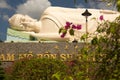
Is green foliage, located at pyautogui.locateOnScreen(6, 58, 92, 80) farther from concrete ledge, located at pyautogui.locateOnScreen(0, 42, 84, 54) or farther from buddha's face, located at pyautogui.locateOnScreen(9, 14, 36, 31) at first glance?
buddha's face, located at pyautogui.locateOnScreen(9, 14, 36, 31)

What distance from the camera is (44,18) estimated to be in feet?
70.5

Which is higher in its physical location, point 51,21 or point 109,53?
point 51,21

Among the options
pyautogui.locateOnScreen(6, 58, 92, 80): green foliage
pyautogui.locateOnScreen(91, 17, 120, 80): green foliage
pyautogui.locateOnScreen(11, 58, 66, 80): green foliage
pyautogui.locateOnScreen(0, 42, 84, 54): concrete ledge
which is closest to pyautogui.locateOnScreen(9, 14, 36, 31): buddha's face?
pyautogui.locateOnScreen(0, 42, 84, 54): concrete ledge

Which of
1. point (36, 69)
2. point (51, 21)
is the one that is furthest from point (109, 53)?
point (51, 21)

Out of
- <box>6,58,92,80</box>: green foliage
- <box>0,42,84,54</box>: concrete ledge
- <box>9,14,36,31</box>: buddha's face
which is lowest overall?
<box>6,58,92,80</box>: green foliage

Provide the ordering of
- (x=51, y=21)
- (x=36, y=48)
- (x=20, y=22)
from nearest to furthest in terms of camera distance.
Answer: (x=36, y=48) → (x=51, y=21) → (x=20, y=22)

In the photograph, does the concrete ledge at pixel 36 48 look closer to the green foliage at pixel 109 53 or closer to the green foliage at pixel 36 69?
the green foliage at pixel 36 69

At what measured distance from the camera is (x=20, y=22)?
2148cm

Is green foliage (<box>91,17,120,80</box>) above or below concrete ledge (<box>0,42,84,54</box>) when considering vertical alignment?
below

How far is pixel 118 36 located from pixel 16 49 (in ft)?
38.6

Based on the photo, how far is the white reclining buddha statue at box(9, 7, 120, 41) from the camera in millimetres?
20797

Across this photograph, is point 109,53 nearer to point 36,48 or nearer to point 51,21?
point 36,48

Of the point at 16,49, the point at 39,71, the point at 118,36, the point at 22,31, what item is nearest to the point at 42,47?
the point at 16,49

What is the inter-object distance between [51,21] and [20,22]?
5.05ft
